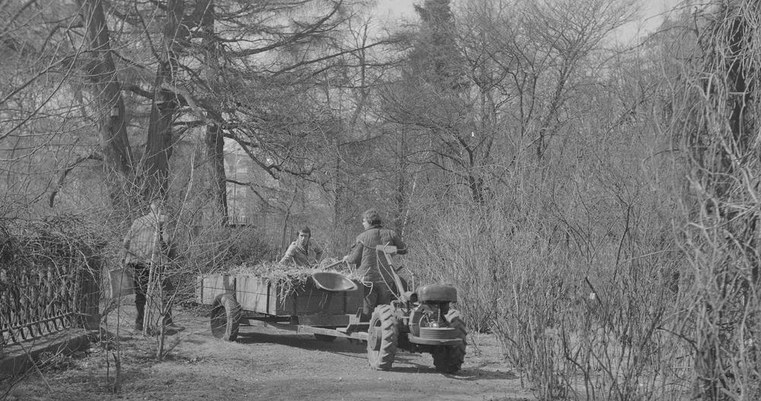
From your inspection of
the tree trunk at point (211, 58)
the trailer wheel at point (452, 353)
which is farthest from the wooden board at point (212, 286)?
the trailer wheel at point (452, 353)

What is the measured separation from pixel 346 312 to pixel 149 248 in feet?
8.27

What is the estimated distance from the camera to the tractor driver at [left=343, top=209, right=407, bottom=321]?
34.9 ft

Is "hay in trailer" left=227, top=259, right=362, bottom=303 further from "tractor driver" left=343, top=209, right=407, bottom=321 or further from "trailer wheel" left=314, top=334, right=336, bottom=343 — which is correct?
"trailer wheel" left=314, top=334, right=336, bottom=343

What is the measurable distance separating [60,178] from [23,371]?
5.42 feet

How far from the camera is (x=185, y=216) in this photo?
35.3ft

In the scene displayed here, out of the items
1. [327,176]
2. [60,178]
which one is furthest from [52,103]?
[327,176]

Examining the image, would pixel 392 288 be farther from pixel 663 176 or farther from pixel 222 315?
pixel 663 176

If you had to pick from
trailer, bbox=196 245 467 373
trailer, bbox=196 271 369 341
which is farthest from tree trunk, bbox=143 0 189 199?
trailer, bbox=196 271 369 341

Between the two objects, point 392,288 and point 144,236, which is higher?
point 144,236

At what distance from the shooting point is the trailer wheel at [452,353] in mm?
9242

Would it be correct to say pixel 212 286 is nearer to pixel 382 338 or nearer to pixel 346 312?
pixel 346 312

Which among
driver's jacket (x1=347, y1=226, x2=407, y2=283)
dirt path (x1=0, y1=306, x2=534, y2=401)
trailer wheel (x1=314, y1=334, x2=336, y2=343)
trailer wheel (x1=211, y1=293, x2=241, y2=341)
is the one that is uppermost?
driver's jacket (x1=347, y1=226, x2=407, y2=283)

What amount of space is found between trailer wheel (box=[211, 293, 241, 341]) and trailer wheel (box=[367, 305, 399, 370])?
2.22 metres

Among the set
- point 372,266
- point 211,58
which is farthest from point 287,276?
point 211,58
